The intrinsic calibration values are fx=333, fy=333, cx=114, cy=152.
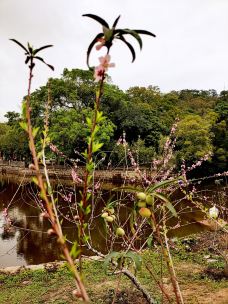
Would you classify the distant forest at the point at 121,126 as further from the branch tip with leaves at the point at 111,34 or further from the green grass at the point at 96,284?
the branch tip with leaves at the point at 111,34

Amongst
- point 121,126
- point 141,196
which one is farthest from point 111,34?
point 121,126

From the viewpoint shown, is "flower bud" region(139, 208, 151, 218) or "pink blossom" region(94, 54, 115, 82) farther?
"flower bud" region(139, 208, 151, 218)

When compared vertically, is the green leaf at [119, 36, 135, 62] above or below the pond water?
above

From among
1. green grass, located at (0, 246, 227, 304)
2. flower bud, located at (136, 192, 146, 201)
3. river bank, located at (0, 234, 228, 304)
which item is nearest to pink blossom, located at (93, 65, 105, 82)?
flower bud, located at (136, 192, 146, 201)

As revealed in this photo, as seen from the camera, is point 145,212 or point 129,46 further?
point 145,212

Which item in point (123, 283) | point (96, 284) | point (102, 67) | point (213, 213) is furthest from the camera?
point (96, 284)

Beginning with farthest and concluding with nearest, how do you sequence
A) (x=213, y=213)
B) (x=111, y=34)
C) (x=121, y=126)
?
(x=121, y=126) < (x=213, y=213) < (x=111, y=34)

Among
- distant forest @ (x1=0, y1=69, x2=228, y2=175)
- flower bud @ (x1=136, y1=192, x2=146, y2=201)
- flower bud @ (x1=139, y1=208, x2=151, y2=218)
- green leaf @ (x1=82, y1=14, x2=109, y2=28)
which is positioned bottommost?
flower bud @ (x1=139, y1=208, x2=151, y2=218)

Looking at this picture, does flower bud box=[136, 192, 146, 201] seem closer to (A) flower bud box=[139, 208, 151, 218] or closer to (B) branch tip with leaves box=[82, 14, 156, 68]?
(A) flower bud box=[139, 208, 151, 218]

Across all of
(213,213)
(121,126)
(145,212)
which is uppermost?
(121,126)

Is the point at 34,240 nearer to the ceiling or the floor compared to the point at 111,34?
nearer to the floor

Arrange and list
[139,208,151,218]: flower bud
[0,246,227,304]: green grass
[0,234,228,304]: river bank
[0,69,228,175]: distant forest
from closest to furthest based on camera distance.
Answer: [139,208,151,218]: flower bud, [0,234,228,304]: river bank, [0,246,227,304]: green grass, [0,69,228,175]: distant forest

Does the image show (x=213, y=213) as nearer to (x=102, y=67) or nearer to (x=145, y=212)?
(x=145, y=212)

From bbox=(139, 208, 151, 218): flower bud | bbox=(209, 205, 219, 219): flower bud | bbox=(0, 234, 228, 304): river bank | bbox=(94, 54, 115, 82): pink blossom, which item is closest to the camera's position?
bbox=(94, 54, 115, 82): pink blossom
